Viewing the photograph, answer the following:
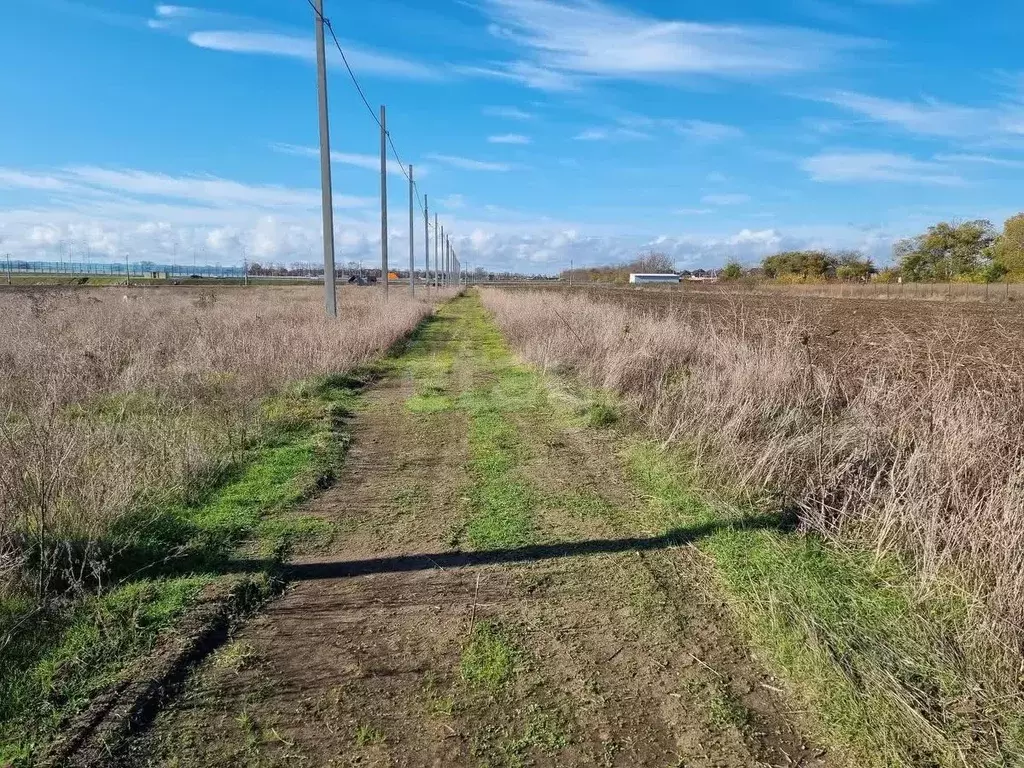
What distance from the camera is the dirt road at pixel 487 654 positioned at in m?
2.71

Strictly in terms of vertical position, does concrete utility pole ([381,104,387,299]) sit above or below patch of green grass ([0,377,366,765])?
above

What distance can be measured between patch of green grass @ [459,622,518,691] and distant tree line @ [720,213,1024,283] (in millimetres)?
66258

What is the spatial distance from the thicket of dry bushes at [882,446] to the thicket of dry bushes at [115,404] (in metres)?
4.68

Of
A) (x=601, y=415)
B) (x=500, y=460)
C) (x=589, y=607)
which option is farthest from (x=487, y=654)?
(x=601, y=415)

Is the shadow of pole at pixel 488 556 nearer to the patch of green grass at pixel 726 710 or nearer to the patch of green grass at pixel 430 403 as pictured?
the patch of green grass at pixel 726 710

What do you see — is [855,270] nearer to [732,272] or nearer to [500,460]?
[732,272]

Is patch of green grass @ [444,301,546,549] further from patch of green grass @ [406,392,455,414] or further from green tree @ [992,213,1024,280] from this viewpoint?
green tree @ [992,213,1024,280]

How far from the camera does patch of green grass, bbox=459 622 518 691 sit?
314 cm

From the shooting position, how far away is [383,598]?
3961mm

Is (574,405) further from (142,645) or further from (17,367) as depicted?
(17,367)

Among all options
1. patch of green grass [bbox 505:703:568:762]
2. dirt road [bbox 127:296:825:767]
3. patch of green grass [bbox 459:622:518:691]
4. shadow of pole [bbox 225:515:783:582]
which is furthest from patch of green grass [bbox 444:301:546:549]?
patch of green grass [bbox 505:703:568:762]

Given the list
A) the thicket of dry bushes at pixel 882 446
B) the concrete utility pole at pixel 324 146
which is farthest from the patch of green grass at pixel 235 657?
the concrete utility pole at pixel 324 146

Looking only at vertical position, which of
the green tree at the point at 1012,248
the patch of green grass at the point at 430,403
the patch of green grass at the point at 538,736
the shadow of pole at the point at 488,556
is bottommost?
the patch of green grass at the point at 430,403

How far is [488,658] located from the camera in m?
3.32
